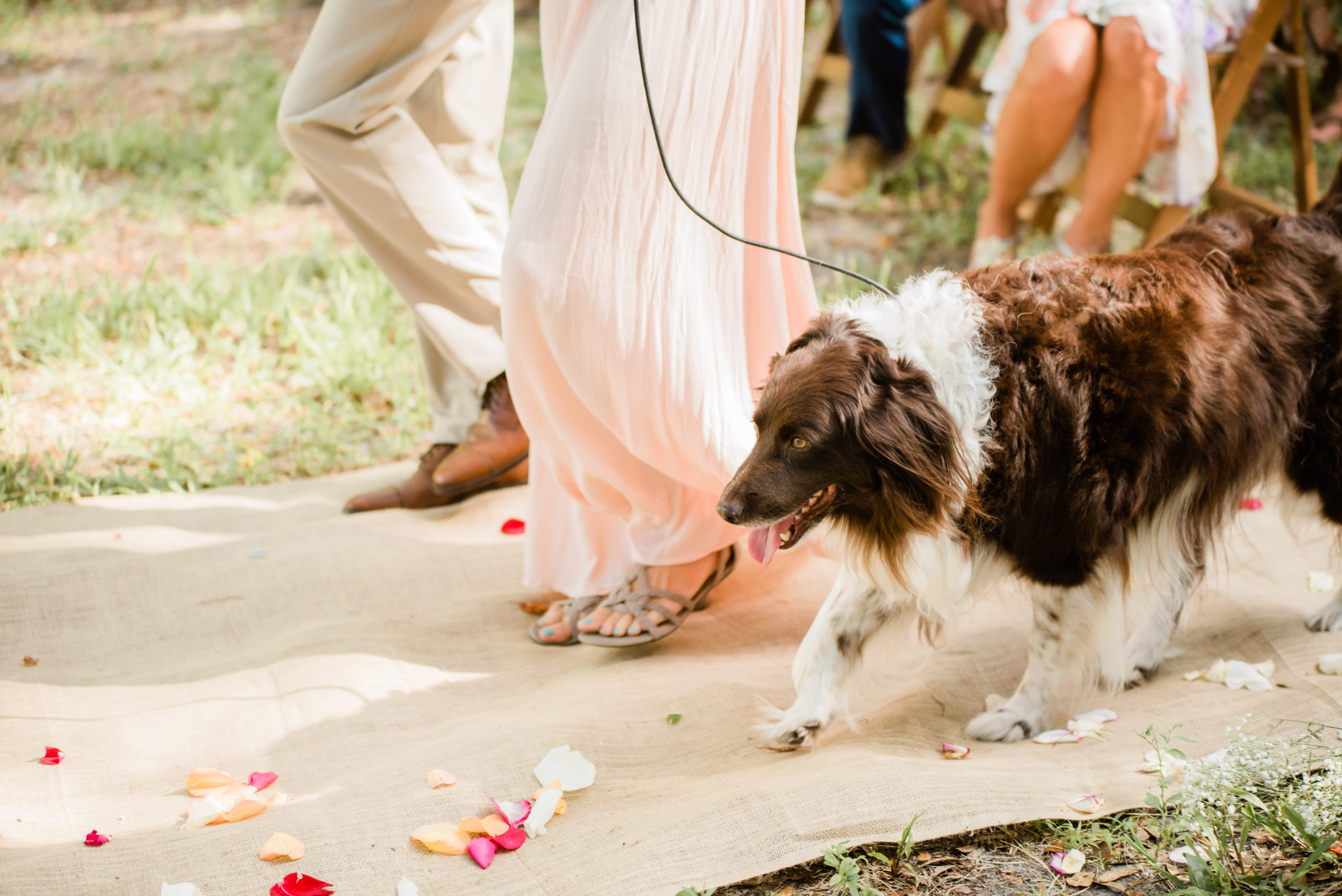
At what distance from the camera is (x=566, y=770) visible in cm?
211

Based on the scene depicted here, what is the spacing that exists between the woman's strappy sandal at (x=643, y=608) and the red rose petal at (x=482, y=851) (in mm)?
752

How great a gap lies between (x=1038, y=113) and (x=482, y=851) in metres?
3.51

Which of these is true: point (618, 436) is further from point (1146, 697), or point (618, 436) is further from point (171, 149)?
point (171, 149)

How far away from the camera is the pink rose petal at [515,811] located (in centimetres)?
198

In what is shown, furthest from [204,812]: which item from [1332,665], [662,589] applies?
[1332,665]

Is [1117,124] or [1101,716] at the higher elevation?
[1117,124]

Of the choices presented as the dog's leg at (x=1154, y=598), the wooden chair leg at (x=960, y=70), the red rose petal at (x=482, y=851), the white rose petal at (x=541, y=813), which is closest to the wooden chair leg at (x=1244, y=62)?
the wooden chair leg at (x=960, y=70)

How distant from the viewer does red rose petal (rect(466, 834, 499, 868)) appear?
189cm

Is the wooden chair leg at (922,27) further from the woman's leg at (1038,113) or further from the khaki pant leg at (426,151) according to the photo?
the khaki pant leg at (426,151)

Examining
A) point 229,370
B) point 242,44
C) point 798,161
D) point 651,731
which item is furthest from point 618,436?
point 242,44

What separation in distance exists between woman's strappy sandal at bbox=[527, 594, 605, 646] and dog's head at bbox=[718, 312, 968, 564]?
838 mm

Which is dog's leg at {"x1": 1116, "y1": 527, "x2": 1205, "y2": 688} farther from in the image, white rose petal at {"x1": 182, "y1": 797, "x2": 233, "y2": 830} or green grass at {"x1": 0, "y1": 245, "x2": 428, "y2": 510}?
green grass at {"x1": 0, "y1": 245, "x2": 428, "y2": 510}

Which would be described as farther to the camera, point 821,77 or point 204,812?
point 821,77

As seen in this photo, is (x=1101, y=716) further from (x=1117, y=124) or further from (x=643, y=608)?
(x=1117, y=124)
